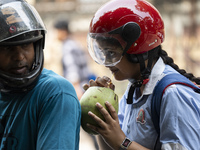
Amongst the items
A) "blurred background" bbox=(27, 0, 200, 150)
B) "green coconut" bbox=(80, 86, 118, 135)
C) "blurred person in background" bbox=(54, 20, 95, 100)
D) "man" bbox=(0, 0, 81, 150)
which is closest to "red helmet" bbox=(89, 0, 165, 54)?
"green coconut" bbox=(80, 86, 118, 135)

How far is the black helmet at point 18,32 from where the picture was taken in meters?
2.04

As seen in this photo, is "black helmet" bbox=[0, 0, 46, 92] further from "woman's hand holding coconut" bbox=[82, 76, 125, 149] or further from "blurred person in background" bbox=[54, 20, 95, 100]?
"blurred person in background" bbox=[54, 20, 95, 100]

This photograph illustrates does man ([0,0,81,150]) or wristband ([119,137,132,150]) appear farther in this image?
wristband ([119,137,132,150])

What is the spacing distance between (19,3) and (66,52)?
4115mm

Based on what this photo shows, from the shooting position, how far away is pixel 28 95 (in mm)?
2066

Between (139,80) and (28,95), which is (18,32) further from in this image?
(139,80)

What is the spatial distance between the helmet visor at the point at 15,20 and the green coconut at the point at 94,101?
600mm

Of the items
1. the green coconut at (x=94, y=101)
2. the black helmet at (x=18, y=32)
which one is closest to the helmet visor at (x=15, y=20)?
the black helmet at (x=18, y=32)

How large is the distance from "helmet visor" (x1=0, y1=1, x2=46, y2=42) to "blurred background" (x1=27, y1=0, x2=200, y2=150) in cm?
1079

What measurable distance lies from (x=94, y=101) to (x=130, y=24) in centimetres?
66

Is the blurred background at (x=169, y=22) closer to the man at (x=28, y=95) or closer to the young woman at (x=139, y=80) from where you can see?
the young woman at (x=139, y=80)

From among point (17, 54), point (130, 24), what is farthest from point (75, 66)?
point (17, 54)

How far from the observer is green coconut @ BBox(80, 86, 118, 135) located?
2.36 m

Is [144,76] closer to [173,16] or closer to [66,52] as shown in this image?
[66,52]
